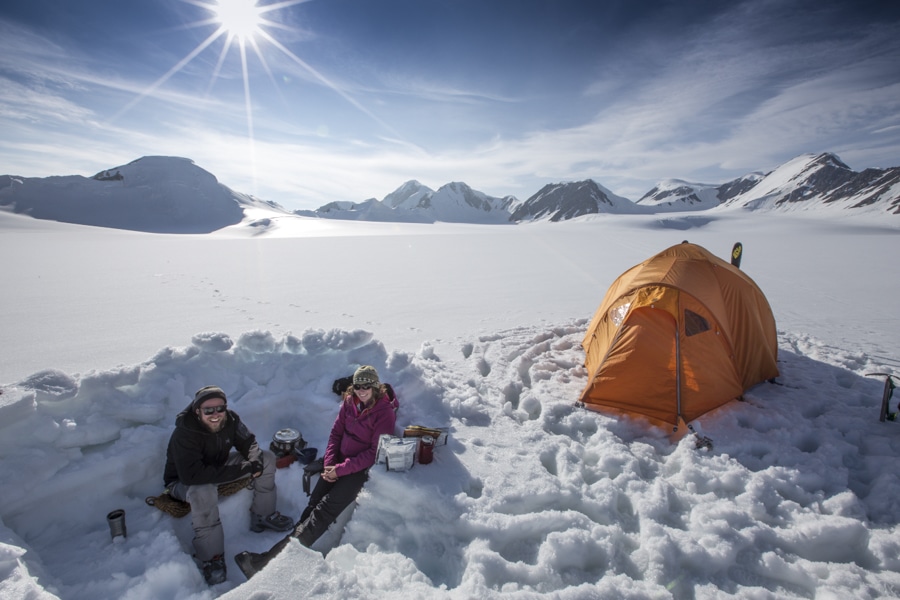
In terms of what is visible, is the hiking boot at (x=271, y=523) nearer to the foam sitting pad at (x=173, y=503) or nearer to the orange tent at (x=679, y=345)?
the foam sitting pad at (x=173, y=503)

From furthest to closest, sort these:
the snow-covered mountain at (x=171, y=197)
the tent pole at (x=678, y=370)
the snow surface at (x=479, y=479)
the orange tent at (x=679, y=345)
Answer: the snow-covered mountain at (x=171, y=197), the orange tent at (x=679, y=345), the tent pole at (x=678, y=370), the snow surface at (x=479, y=479)

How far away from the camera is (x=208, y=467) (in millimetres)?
3461

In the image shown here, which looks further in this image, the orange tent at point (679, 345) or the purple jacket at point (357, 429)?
the orange tent at point (679, 345)

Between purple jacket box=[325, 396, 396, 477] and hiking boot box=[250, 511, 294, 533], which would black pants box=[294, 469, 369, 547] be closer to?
purple jacket box=[325, 396, 396, 477]

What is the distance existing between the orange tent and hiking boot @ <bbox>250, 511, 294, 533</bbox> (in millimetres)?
3576

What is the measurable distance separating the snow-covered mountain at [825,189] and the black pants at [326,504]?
327 ft

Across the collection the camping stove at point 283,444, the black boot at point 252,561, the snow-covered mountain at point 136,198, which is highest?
the snow-covered mountain at point 136,198

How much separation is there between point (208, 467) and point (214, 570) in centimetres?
78

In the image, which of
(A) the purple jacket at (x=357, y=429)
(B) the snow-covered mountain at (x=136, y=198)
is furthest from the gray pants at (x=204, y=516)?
(B) the snow-covered mountain at (x=136, y=198)

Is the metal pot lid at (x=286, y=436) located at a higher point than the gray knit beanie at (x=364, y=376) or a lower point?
lower

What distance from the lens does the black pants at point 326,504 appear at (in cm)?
342

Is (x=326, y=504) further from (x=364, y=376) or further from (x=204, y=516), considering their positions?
(x=364, y=376)

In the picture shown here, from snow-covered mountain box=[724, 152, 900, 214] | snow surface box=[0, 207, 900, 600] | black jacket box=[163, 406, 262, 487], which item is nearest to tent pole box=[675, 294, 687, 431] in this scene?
snow surface box=[0, 207, 900, 600]

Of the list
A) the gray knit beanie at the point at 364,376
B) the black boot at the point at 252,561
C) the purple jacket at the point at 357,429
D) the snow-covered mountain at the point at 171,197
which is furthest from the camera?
the snow-covered mountain at the point at 171,197
